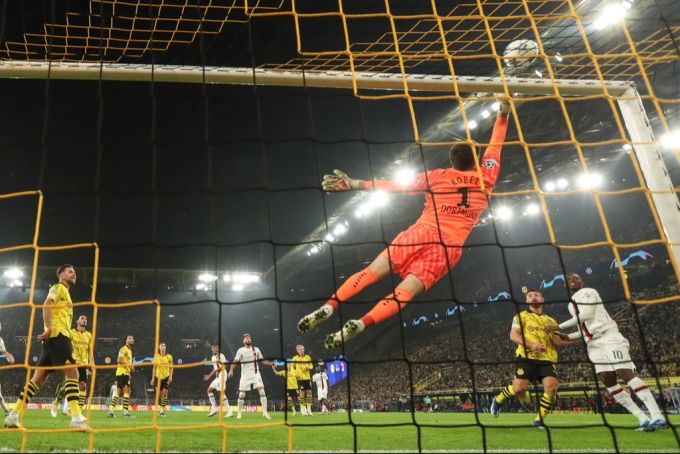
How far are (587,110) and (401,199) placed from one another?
7.59 meters

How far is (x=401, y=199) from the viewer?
20422 mm

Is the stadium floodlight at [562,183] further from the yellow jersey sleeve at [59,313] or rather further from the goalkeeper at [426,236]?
the yellow jersey sleeve at [59,313]

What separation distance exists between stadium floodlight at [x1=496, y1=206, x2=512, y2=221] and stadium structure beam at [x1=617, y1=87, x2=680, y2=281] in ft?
59.5

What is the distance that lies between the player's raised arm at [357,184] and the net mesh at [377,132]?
0.21 m

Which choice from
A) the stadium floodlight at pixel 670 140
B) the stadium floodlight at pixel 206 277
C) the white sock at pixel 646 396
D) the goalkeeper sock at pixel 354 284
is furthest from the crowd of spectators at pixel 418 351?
the goalkeeper sock at pixel 354 284

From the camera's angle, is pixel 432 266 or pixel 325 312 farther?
pixel 432 266

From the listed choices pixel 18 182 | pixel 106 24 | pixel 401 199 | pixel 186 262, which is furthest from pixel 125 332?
pixel 106 24

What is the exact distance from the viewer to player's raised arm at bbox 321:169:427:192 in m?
4.16

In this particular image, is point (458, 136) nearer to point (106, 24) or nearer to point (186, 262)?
point (106, 24)

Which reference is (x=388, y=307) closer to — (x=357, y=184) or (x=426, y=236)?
(x=426, y=236)

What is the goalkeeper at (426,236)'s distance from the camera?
399 centimetres

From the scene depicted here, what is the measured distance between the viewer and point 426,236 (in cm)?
433

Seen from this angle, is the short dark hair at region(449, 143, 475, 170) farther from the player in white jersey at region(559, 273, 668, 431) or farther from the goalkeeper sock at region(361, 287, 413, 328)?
the player in white jersey at region(559, 273, 668, 431)

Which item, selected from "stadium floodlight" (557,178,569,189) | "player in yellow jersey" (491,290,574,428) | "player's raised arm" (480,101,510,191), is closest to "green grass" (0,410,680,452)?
"player in yellow jersey" (491,290,574,428)
